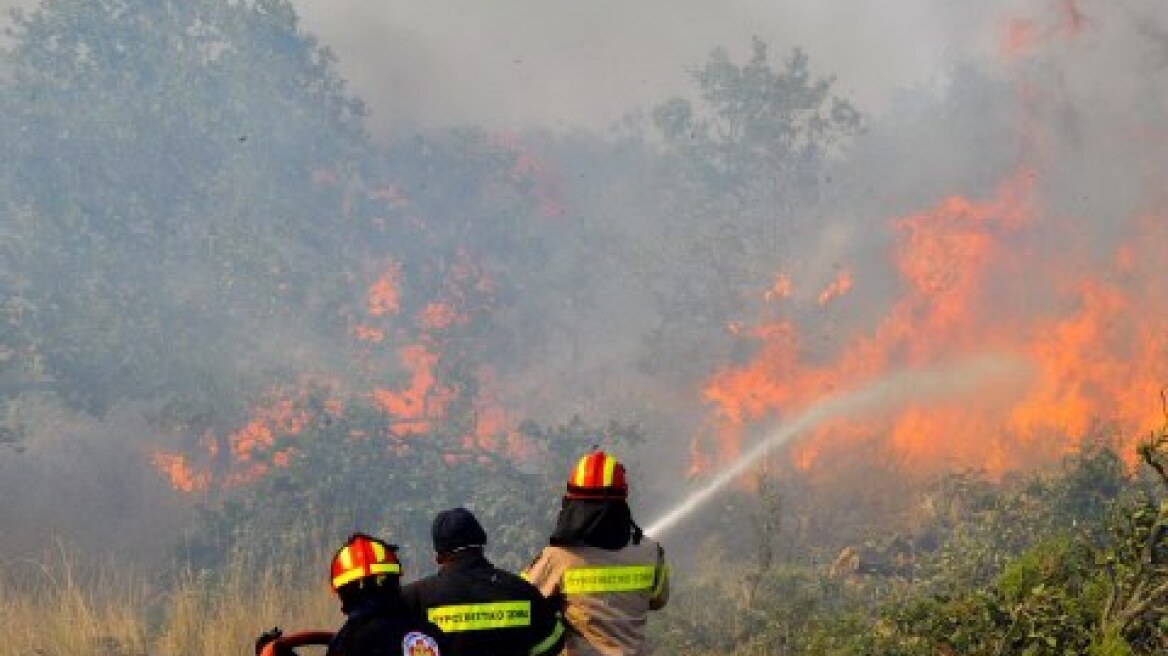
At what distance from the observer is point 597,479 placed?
18.4ft

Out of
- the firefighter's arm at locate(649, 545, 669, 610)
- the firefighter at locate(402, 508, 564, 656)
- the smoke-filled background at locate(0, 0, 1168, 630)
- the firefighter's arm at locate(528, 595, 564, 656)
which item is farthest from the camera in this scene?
the smoke-filled background at locate(0, 0, 1168, 630)

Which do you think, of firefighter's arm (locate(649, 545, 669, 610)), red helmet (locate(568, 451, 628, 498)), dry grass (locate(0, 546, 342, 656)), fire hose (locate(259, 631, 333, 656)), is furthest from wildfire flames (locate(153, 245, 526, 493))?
fire hose (locate(259, 631, 333, 656))

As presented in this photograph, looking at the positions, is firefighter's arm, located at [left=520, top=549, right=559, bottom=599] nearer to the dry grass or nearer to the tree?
the dry grass

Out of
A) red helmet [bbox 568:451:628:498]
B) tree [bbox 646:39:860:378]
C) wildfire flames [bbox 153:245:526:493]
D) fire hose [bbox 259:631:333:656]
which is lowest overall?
fire hose [bbox 259:631:333:656]

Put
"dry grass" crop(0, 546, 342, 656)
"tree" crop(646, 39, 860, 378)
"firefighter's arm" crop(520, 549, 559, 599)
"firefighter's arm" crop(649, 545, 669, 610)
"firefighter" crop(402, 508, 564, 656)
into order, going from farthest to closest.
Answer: "tree" crop(646, 39, 860, 378), "dry grass" crop(0, 546, 342, 656), "firefighter's arm" crop(649, 545, 669, 610), "firefighter's arm" crop(520, 549, 559, 599), "firefighter" crop(402, 508, 564, 656)

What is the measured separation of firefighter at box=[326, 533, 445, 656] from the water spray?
15009 mm

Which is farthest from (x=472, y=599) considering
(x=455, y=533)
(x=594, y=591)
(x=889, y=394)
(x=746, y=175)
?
(x=746, y=175)

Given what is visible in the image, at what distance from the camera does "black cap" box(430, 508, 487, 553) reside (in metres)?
5.18

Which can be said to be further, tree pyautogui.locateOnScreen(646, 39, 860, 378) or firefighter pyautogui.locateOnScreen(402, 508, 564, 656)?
tree pyautogui.locateOnScreen(646, 39, 860, 378)

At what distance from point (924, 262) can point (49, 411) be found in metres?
16.5

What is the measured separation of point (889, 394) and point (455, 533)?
628 inches

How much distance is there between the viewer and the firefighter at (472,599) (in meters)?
5.09

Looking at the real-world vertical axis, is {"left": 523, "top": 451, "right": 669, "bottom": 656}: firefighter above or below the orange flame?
below

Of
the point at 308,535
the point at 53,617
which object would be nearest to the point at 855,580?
the point at 308,535
